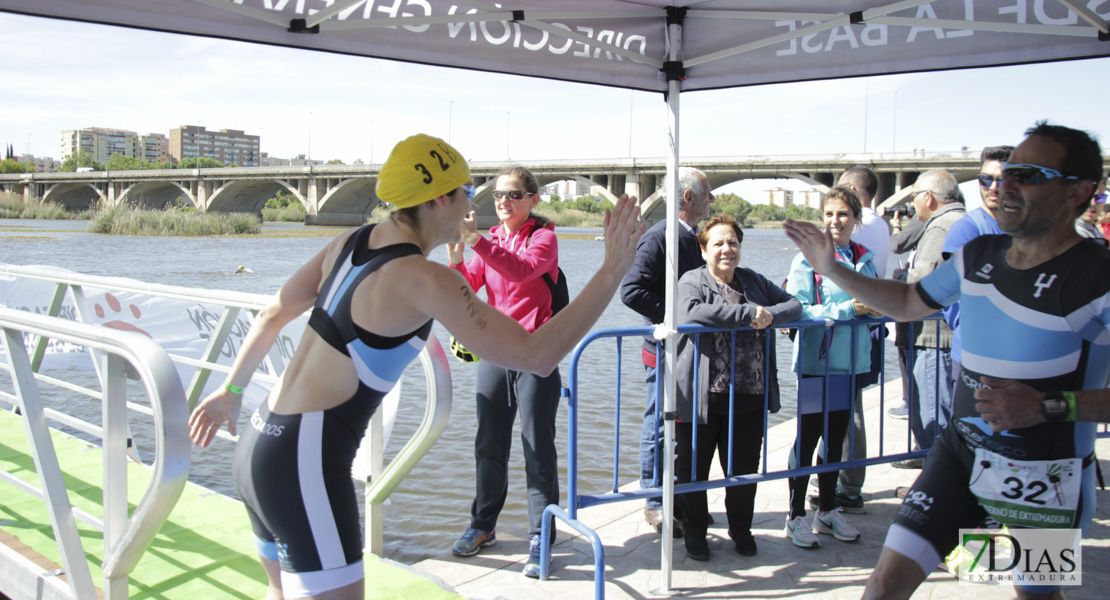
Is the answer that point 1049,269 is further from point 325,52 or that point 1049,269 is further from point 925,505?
point 325,52

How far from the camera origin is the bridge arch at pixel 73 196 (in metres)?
73.3

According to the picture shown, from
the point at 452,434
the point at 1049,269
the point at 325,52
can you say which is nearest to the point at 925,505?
the point at 1049,269

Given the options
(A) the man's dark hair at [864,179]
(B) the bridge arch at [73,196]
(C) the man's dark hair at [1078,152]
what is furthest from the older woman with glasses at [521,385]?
(B) the bridge arch at [73,196]

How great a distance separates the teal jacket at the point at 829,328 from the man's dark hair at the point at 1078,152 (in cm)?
180

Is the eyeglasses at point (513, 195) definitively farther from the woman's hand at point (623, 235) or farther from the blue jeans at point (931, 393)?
the blue jeans at point (931, 393)

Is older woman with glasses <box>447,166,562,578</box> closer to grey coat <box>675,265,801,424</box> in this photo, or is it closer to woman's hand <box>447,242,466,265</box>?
woman's hand <box>447,242,466,265</box>

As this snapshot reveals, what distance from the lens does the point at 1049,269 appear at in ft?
6.96

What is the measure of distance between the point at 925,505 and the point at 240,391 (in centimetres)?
213

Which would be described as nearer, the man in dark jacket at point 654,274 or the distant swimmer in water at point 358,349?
the distant swimmer in water at point 358,349

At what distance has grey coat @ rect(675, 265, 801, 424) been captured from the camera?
3.66 meters

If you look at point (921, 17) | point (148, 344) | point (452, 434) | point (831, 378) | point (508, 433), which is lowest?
point (452, 434)

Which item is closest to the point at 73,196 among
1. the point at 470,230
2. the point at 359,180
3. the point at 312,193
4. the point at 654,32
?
the point at 312,193

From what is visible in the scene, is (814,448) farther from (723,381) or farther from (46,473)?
(46,473)

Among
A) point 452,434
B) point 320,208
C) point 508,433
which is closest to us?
point 508,433
